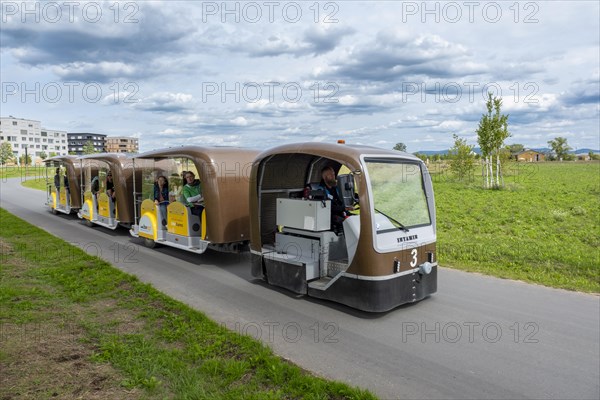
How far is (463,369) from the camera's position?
4.57m

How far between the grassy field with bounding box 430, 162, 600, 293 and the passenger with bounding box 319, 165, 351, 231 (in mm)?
3112

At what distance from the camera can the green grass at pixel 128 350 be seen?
4.02m

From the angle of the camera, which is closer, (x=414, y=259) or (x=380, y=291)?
(x=380, y=291)

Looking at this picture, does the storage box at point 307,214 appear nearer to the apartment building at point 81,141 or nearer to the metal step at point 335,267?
the metal step at point 335,267

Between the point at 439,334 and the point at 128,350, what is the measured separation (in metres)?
3.65

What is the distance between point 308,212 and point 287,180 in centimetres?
205

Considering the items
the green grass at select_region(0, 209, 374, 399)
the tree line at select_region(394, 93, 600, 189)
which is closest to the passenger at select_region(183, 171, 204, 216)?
the green grass at select_region(0, 209, 374, 399)

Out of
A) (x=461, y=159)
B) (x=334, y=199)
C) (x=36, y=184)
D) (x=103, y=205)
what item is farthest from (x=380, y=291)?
(x=36, y=184)

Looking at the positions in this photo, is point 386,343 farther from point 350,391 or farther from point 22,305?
point 22,305

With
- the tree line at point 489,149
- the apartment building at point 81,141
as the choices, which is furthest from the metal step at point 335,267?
the apartment building at point 81,141

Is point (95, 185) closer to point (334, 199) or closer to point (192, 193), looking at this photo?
point (192, 193)

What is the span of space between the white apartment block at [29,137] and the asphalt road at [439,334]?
394 feet

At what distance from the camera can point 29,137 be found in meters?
120

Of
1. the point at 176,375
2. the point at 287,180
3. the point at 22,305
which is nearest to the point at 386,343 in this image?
the point at 176,375
